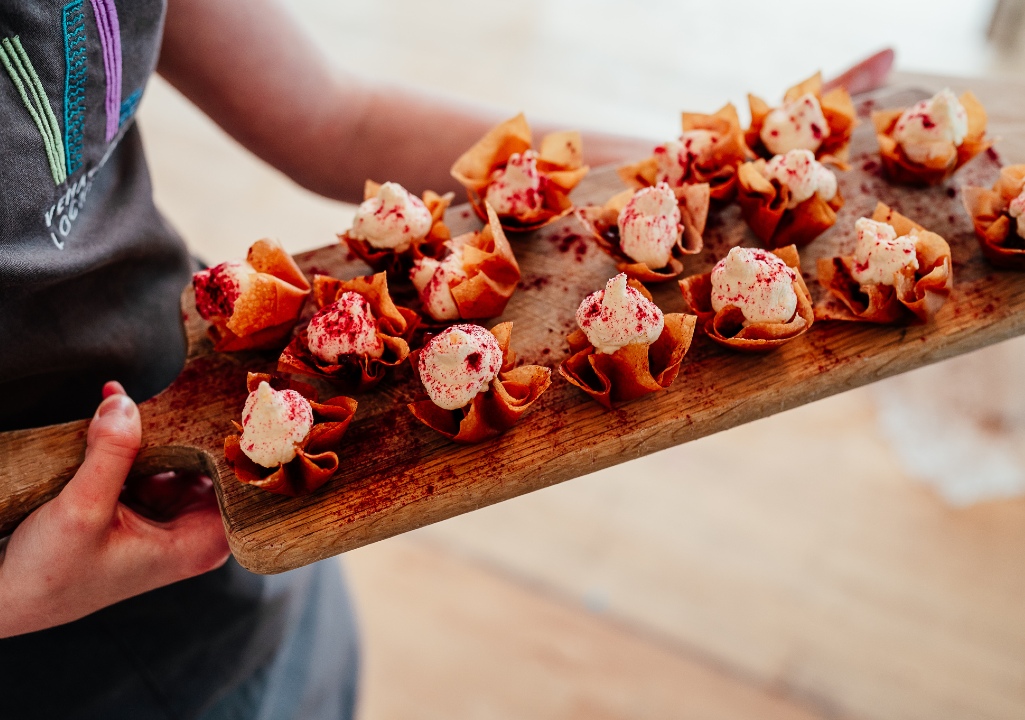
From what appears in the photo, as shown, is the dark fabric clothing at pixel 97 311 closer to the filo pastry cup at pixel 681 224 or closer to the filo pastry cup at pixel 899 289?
the filo pastry cup at pixel 681 224

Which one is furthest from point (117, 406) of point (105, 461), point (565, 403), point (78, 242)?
point (565, 403)

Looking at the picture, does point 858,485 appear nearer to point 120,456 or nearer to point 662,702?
point 662,702

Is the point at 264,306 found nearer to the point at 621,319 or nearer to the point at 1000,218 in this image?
the point at 621,319

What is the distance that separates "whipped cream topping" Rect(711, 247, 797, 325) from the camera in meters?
0.84

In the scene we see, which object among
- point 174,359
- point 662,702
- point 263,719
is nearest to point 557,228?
point 174,359

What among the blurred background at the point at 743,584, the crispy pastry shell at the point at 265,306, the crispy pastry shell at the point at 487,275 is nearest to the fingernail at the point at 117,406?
the crispy pastry shell at the point at 265,306

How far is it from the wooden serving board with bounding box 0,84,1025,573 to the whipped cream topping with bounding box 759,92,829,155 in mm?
109

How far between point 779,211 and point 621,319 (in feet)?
0.78

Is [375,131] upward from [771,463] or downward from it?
upward

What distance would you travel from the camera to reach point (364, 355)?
85 cm

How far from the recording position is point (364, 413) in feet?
2.80

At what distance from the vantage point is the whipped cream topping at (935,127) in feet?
3.18

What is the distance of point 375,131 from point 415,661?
3.61 ft

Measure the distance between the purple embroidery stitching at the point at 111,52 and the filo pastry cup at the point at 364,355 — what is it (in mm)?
235
